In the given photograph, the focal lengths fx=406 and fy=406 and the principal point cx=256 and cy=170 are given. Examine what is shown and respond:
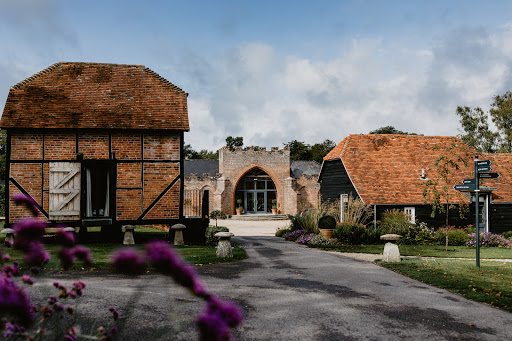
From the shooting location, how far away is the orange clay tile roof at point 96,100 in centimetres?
1426

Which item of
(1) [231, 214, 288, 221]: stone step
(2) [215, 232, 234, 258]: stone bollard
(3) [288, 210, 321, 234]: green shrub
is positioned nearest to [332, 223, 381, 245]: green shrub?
(3) [288, 210, 321, 234]: green shrub

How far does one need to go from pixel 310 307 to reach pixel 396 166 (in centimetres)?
1604

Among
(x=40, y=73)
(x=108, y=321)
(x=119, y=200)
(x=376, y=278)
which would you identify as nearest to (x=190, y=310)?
(x=108, y=321)

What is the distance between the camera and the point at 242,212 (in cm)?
3591

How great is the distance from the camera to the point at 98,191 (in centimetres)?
1489

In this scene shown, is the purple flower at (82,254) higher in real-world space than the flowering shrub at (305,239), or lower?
higher

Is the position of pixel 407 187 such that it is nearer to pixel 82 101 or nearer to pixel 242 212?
pixel 82 101

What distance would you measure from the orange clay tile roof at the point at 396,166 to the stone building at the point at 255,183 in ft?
44.4

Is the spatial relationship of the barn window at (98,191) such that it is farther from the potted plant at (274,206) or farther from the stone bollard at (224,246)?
the potted plant at (274,206)

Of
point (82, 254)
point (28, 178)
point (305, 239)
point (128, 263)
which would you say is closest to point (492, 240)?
point (305, 239)

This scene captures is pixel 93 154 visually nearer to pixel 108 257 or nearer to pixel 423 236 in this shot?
pixel 108 257

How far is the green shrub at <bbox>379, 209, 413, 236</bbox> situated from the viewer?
56.5ft

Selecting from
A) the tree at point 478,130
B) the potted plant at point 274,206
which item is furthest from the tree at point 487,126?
the potted plant at point 274,206

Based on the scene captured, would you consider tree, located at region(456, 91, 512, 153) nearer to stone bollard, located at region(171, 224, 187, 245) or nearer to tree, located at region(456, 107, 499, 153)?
tree, located at region(456, 107, 499, 153)
